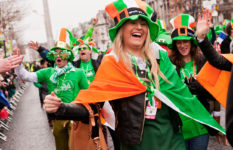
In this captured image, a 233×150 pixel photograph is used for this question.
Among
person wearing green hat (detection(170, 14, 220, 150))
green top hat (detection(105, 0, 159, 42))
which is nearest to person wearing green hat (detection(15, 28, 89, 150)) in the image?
person wearing green hat (detection(170, 14, 220, 150))

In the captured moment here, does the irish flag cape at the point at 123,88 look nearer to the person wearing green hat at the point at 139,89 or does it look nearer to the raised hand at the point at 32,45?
the person wearing green hat at the point at 139,89

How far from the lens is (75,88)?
4.40 m

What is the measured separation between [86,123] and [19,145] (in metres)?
5.05

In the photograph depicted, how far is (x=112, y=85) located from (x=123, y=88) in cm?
10

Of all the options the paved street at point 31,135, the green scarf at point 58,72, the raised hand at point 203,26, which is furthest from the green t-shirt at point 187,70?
the paved street at point 31,135

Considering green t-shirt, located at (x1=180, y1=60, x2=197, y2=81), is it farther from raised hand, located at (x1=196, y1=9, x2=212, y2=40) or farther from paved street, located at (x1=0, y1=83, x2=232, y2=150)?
paved street, located at (x1=0, y1=83, x2=232, y2=150)

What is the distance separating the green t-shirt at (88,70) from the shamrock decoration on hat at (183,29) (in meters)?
2.60

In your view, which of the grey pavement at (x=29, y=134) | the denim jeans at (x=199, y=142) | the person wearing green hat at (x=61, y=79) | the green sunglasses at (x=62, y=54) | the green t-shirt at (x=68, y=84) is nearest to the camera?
the denim jeans at (x=199, y=142)

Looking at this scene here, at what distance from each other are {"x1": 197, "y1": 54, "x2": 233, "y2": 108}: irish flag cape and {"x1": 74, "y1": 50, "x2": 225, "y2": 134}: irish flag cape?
294mm

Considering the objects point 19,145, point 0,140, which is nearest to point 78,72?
point 19,145

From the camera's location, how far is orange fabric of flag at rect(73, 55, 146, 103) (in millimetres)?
2348

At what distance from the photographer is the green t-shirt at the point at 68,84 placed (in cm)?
434

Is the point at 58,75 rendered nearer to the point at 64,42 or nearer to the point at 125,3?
the point at 64,42

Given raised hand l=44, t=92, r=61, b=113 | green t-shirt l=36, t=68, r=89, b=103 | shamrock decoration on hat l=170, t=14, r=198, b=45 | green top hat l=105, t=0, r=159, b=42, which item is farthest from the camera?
green t-shirt l=36, t=68, r=89, b=103
